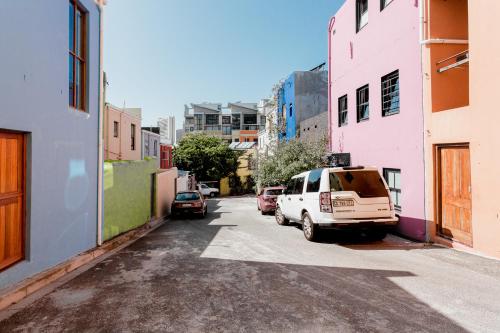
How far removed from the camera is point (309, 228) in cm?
950

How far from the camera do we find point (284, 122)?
30.7 metres

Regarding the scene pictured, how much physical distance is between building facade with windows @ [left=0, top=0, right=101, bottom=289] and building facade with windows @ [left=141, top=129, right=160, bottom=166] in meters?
20.3

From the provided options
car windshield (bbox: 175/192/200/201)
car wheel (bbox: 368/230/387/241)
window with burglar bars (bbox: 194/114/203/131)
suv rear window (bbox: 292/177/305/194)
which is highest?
window with burglar bars (bbox: 194/114/203/131)

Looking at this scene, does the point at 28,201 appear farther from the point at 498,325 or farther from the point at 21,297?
the point at 498,325

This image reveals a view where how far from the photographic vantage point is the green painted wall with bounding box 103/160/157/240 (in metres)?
10.1

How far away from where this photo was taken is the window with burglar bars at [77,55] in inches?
297

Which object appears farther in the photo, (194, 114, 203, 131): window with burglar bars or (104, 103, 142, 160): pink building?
(194, 114, 203, 131): window with burglar bars

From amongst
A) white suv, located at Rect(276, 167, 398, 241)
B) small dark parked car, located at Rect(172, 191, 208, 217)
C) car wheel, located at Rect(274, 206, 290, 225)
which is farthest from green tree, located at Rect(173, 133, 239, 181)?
white suv, located at Rect(276, 167, 398, 241)

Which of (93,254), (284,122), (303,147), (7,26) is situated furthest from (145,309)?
(284,122)

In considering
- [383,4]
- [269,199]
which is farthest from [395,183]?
[269,199]

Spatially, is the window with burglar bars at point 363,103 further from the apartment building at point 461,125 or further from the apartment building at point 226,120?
the apartment building at point 226,120

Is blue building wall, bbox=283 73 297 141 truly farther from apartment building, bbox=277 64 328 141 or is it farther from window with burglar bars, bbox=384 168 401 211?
window with burglar bars, bbox=384 168 401 211

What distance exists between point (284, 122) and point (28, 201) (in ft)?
86.2

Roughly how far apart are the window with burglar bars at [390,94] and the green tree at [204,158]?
3312cm
